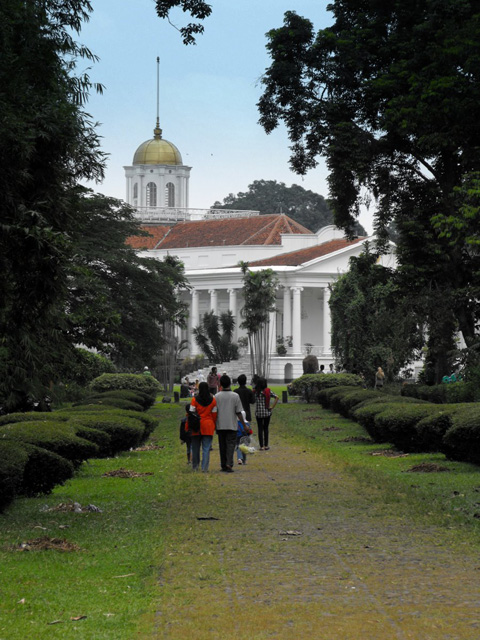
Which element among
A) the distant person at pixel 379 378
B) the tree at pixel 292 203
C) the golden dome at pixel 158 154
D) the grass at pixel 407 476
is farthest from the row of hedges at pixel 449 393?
the tree at pixel 292 203

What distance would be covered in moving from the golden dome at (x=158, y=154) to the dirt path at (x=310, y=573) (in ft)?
299

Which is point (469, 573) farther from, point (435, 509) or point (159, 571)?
point (435, 509)

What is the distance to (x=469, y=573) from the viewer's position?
8070mm

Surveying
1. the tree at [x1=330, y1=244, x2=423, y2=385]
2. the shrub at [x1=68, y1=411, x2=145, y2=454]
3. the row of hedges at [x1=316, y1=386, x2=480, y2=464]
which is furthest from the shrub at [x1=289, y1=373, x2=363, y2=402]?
the shrub at [x1=68, y1=411, x2=145, y2=454]

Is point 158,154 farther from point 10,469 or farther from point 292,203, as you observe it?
point 10,469

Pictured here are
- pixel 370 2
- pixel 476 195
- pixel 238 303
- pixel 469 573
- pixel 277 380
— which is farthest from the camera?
pixel 238 303

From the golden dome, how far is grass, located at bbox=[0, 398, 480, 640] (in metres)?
85.1

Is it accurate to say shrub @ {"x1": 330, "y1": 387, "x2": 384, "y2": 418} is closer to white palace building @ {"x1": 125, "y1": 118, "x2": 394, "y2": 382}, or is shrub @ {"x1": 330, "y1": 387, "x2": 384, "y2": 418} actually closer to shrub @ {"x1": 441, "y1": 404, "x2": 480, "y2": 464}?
shrub @ {"x1": 441, "y1": 404, "x2": 480, "y2": 464}

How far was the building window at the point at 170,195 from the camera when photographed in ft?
339

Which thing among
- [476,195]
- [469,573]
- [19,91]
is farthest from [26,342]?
[476,195]

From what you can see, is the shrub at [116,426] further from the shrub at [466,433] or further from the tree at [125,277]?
the tree at [125,277]

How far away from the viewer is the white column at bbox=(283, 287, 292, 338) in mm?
82250

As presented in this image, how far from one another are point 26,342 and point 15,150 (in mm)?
5730

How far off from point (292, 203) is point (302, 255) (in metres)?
45.8
